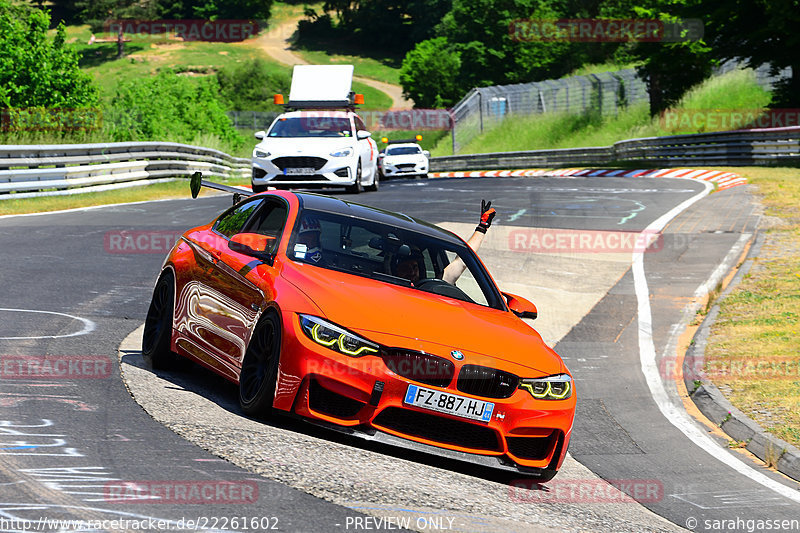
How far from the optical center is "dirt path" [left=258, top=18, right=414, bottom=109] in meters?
115

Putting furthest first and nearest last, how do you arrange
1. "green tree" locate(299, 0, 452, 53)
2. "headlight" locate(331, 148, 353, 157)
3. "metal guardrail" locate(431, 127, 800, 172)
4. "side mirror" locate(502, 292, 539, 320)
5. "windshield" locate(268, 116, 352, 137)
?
"green tree" locate(299, 0, 452, 53), "metal guardrail" locate(431, 127, 800, 172), "windshield" locate(268, 116, 352, 137), "headlight" locate(331, 148, 353, 157), "side mirror" locate(502, 292, 539, 320)

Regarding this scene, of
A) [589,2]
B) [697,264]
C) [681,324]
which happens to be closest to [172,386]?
[681,324]

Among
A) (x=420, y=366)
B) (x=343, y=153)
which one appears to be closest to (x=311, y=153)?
(x=343, y=153)

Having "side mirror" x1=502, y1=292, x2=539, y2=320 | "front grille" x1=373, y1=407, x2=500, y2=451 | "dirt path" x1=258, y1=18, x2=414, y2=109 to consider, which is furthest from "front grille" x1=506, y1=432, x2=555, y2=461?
"dirt path" x1=258, y1=18, x2=414, y2=109

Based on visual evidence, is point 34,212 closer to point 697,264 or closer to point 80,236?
point 80,236

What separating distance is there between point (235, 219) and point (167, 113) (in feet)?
109

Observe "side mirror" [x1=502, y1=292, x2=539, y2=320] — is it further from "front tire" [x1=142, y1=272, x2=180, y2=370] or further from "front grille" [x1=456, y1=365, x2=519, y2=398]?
"front tire" [x1=142, y1=272, x2=180, y2=370]

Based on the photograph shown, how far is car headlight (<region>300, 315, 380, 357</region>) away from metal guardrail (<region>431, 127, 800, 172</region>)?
29.7 meters

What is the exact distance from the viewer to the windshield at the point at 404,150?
41344 mm

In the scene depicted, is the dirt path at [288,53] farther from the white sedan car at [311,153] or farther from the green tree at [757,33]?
the white sedan car at [311,153]

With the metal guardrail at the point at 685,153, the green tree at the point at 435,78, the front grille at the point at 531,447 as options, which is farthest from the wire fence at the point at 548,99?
the front grille at the point at 531,447

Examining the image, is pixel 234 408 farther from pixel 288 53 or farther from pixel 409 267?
pixel 288 53

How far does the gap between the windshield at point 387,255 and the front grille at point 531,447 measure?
1.35 m

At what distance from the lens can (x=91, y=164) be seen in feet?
83.5
